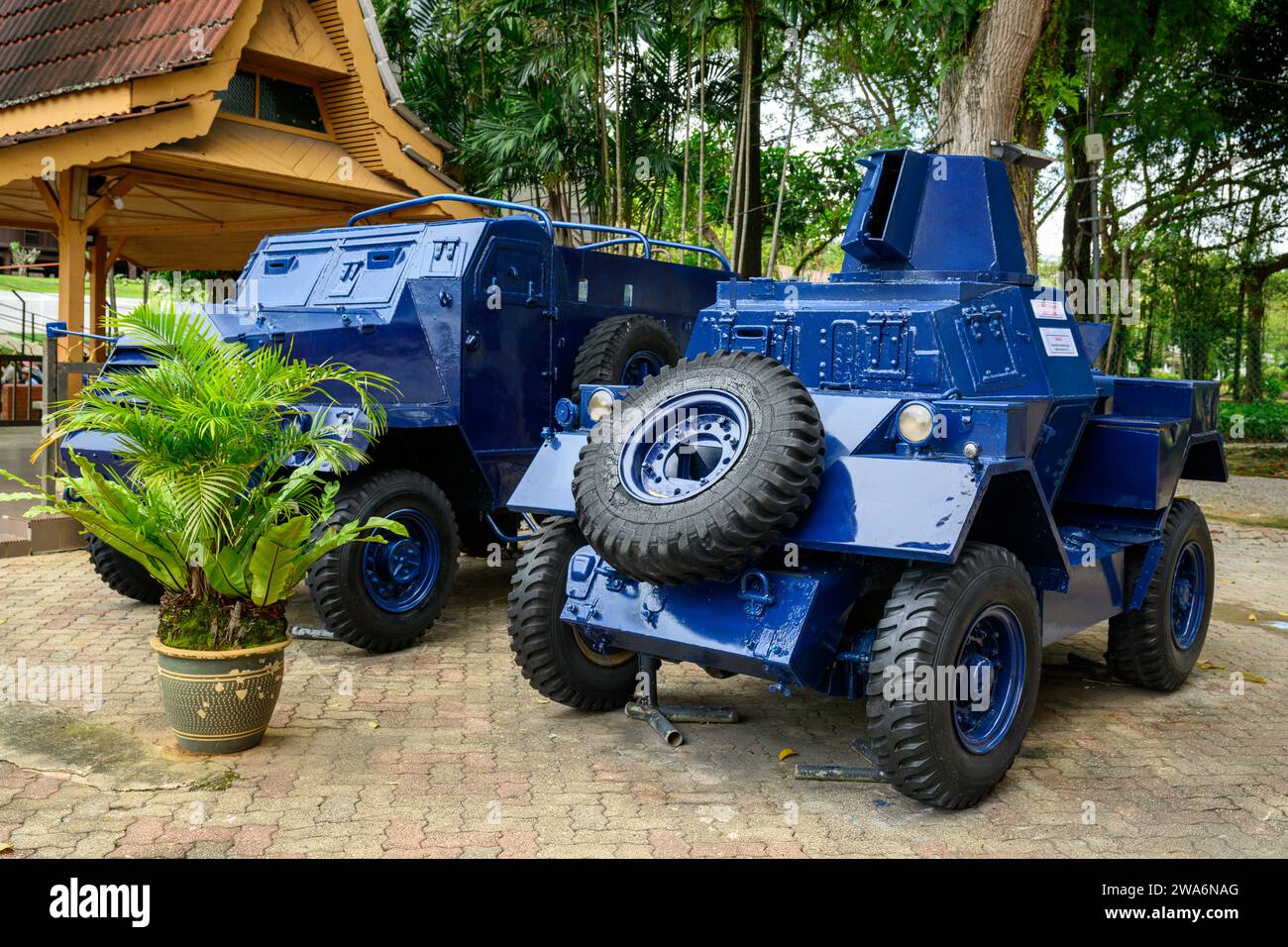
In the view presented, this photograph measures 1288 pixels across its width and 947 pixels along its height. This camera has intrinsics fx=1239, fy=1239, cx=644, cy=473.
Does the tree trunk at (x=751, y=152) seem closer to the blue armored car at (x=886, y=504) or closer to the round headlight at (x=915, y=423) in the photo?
the blue armored car at (x=886, y=504)

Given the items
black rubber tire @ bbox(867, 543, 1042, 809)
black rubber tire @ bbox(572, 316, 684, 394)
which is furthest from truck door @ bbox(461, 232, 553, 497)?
black rubber tire @ bbox(867, 543, 1042, 809)

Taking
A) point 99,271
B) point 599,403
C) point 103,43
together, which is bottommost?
point 599,403

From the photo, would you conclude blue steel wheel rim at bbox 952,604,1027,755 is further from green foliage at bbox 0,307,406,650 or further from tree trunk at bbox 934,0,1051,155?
tree trunk at bbox 934,0,1051,155

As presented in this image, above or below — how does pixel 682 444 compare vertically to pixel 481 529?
above

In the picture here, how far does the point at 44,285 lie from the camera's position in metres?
32.9

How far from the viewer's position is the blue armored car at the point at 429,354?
708 cm

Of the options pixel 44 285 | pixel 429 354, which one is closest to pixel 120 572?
pixel 429 354

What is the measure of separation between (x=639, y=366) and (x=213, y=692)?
14.6ft

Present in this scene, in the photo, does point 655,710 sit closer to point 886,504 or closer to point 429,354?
point 886,504

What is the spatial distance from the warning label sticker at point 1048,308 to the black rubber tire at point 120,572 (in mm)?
5518

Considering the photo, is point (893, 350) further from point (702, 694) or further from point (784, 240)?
point (784, 240)

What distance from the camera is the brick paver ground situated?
14.2ft

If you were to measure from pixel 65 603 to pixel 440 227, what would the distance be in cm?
343

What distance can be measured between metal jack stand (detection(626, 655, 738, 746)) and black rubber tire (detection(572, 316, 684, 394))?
2871mm
